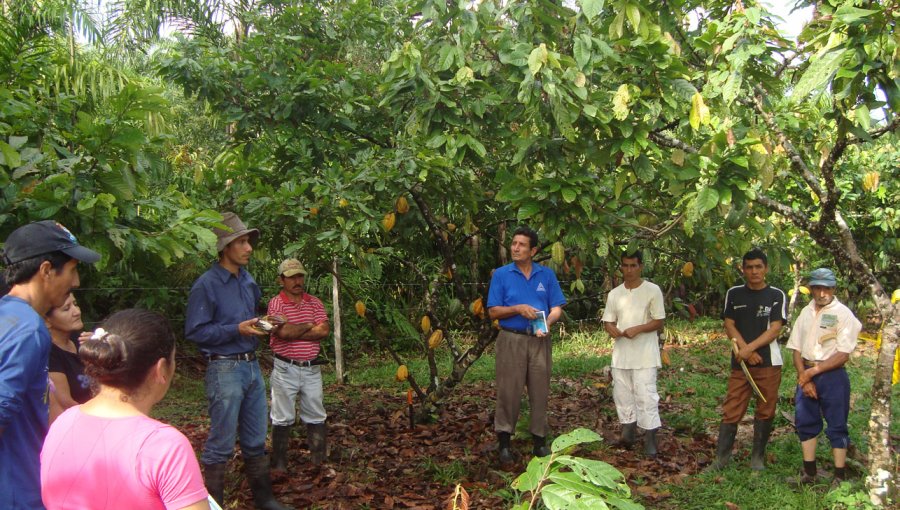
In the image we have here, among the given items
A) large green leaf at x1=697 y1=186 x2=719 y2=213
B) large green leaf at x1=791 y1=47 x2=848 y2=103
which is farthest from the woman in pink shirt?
large green leaf at x1=697 y1=186 x2=719 y2=213

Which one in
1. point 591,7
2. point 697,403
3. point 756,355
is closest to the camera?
point 591,7

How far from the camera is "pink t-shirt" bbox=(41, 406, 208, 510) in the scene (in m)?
1.68

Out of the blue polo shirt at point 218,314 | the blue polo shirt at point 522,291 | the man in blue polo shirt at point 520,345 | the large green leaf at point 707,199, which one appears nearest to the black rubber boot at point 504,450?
the man in blue polo shirt at point 520,345

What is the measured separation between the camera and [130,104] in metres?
3.06

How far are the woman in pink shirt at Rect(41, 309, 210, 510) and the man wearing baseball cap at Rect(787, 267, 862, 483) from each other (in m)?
4.34

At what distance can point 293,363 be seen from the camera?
16.1ft

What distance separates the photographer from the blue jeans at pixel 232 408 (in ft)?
12.9

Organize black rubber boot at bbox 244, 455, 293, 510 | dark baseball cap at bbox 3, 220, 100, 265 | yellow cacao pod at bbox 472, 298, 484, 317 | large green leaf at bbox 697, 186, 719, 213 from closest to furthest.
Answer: dark baseball cap at bbox 3, 220, 100, 265
large green leaf at bbox 697, 186, 719, 213
black rubber boot at bbox 244, 455, 293, 510
yellow cacao pod at bbox 472, 298, 484, 317

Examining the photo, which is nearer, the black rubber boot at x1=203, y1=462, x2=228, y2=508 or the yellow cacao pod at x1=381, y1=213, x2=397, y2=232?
the black rubber boot at x1=203, y1=462, x2=228, y2=508

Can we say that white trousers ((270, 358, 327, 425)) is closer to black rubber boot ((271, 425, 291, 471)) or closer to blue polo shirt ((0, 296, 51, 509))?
black rubber boot ((271, 425, 291, 471))

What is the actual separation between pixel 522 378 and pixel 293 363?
163 centimetres

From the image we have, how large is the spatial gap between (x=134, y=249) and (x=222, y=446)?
4.29 feet

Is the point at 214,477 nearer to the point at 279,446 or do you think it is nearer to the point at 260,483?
the point at 260,483

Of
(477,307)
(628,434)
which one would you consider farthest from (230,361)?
(628,434)
